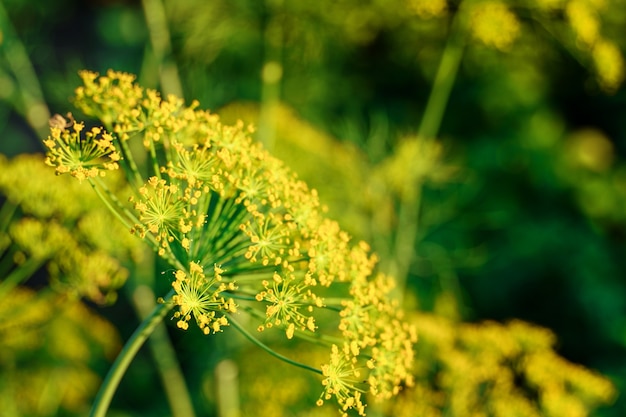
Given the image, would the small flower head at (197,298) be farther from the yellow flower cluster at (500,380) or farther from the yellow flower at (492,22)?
the yellow flower at (492,22)

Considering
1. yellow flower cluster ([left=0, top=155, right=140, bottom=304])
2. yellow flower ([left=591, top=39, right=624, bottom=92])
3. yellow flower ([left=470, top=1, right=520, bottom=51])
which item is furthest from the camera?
yellow flower ([left=470, top=1, right=520, bottom=51])

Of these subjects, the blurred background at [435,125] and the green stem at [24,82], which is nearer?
the green stem at [24,82]

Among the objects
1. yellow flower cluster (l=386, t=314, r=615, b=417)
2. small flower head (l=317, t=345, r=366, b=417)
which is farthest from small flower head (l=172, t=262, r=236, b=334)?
yellow flower cluster (l=386, t=314, r=615, b=417)

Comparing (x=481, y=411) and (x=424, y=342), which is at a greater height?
(x=424, y=342)

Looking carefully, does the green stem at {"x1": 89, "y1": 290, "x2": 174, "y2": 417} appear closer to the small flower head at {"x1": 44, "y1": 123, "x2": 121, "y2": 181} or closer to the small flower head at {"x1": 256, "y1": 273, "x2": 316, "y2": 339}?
Result: the small flower head at {"x1": 256, "y1": 273, "x2": 316, "y2": 339}

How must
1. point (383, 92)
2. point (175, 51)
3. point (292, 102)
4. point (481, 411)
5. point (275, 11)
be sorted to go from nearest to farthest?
1. point (481, 411)
2. point (275, 11)
3. point (175, 51)
4. point (292, 102)
5. point (383, 92)

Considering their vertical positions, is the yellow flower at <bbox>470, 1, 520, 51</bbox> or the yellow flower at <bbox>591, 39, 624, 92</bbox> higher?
the yellow flower at <bbox>470, 1, 520, 51</bbox>

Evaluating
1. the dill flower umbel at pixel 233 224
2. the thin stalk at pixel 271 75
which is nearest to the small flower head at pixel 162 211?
the dill flower umbel at pixel 233 224

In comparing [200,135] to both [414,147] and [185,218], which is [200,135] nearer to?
[185,218]

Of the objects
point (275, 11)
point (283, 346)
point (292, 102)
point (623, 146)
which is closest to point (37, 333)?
point (283, 346)
